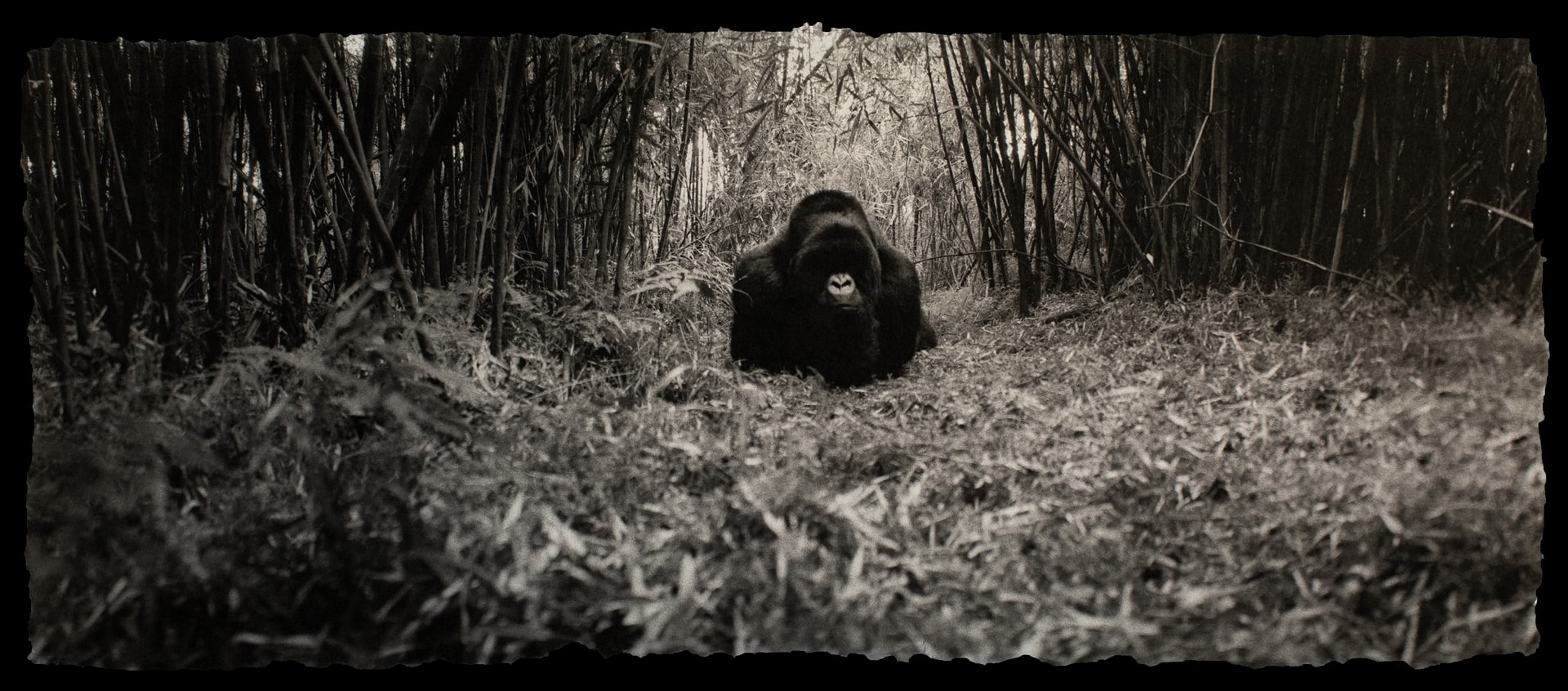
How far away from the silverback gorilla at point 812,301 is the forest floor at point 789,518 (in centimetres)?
65

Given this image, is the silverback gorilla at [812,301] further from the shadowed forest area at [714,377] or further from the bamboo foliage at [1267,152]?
the bamboo foliage at [1267,152]

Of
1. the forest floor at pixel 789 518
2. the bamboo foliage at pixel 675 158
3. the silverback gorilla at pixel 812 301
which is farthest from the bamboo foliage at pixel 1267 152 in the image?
the silverback gorilla at pixel 812 301

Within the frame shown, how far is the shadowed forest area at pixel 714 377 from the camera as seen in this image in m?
2.12

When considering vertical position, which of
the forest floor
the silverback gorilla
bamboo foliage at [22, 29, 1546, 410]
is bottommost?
the forest floor

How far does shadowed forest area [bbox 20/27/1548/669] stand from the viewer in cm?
212

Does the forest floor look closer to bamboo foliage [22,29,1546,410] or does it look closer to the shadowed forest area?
the shadowed forest area

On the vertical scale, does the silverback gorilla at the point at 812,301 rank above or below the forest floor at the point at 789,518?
above

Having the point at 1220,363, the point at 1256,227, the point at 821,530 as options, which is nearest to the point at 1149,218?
the point at 1256,227

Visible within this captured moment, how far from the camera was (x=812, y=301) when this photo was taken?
3.42 metres

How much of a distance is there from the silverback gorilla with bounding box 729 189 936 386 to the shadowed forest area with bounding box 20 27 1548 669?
10cm

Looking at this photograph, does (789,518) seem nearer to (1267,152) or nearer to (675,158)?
(675,158)

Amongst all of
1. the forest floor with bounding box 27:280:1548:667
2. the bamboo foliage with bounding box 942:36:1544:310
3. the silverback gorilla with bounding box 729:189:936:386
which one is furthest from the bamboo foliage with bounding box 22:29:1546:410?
the forest floor with bounding box 27:280:1548:667

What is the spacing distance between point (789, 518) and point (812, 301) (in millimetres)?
1299

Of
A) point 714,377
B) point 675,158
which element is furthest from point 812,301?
point 675,158
